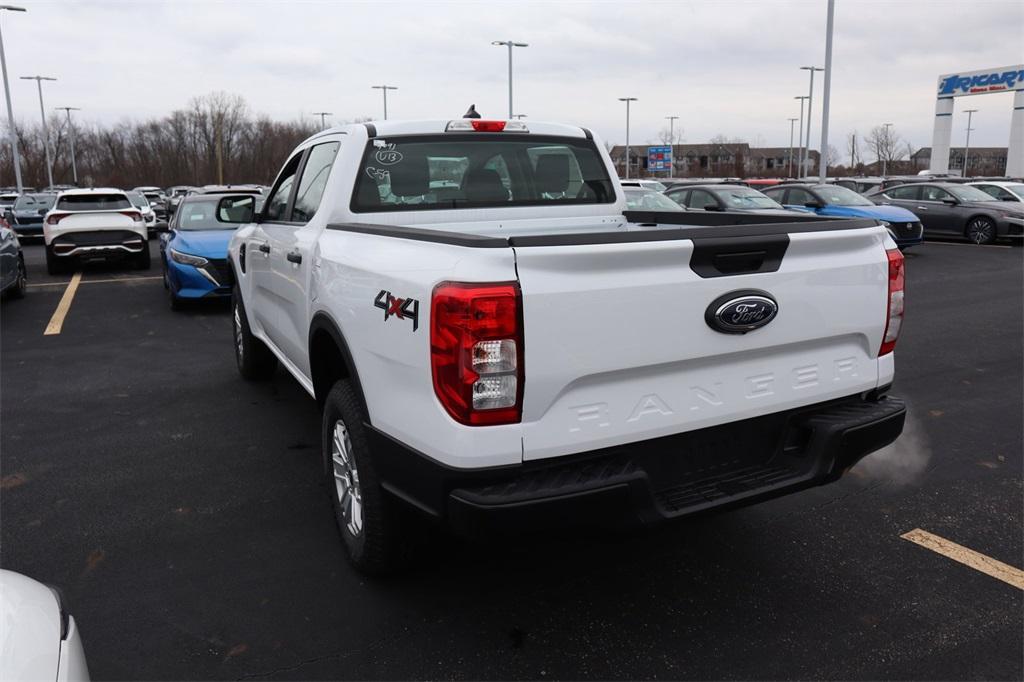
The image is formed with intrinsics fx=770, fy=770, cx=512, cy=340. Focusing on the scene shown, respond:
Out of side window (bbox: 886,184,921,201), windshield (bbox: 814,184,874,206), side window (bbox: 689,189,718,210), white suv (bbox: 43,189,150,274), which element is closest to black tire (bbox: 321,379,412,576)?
white suv (bbox: 43,189,150,274)

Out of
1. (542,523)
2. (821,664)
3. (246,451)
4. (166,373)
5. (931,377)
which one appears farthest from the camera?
(166,373)

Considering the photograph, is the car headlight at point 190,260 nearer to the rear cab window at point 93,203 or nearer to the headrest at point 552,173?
the rear cab window at point 93,203

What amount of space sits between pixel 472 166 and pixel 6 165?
8477 centimetres

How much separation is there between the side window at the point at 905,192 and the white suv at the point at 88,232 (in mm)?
17974

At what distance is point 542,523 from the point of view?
246 centimetres

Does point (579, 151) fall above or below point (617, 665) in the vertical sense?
above

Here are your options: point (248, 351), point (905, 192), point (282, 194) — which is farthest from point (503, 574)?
point (905, 192)

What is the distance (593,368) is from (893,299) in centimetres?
151

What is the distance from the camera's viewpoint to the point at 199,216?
1130 centimetres

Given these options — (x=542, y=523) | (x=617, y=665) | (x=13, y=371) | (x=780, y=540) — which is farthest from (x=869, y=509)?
(x=13, y=371)

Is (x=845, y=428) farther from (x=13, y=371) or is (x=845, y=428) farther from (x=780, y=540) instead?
(x=13, y=371)

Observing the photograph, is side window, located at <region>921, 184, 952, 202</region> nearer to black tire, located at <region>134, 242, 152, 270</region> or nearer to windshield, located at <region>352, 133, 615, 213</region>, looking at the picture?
windshield, located at <region>352, 133, 615, 213</region>

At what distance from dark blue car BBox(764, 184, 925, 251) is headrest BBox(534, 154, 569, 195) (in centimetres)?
1208

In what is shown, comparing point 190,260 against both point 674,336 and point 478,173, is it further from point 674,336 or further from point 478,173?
point 674,336
